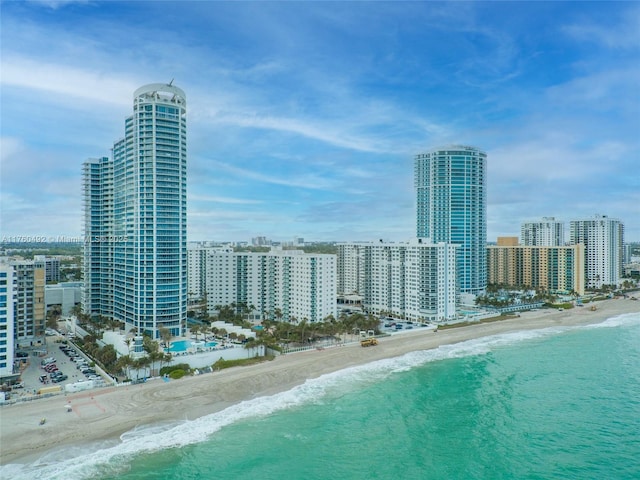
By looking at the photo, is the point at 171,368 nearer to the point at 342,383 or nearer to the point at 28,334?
the point at 342,383

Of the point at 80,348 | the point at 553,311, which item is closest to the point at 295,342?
the point at 80,348

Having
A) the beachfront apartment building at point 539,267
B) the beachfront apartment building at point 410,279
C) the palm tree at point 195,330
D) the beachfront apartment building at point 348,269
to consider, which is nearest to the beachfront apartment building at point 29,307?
the palm tree at point 195,330

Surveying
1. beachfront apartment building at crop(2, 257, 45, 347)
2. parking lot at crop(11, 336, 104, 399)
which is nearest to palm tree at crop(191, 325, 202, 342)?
parking lot at crop(11, 336, 104, 399)

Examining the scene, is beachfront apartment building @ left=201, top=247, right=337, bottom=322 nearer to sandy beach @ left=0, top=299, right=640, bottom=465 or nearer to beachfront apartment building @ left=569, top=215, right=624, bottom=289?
sandy beach @ left=0, top=299, right=640, bottom=465

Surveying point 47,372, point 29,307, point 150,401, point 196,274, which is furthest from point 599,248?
point 29,307

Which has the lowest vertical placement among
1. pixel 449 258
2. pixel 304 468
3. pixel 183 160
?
pixel 304 468

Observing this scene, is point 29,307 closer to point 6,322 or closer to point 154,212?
point 6,322
